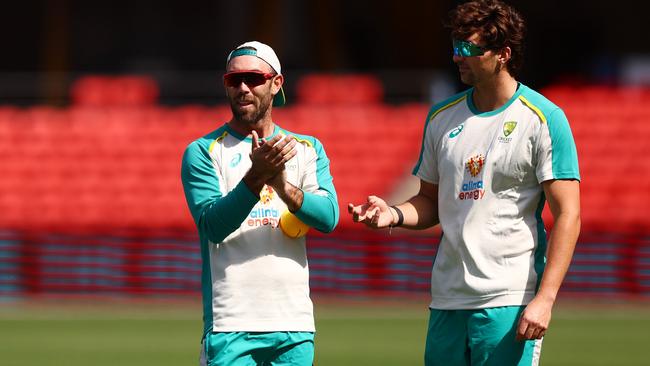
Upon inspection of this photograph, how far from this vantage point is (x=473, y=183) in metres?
4.59

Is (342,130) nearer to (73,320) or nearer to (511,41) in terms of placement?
(73,320)

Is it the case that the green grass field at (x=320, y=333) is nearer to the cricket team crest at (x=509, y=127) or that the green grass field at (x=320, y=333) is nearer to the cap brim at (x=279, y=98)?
the cap brim at (x=279, y=98)

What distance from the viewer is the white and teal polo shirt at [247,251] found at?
4730 mm

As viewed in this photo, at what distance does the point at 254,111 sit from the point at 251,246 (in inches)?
22.2

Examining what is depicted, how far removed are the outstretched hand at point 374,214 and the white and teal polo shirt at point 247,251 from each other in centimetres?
11

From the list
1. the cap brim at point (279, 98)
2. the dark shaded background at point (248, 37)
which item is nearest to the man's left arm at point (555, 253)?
the cap brim at point (279, 98)

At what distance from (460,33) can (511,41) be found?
207 mm

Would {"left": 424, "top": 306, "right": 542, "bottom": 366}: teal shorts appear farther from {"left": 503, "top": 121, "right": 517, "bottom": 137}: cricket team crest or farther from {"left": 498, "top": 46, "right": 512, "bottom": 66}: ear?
{"left": 498, "top": 46, "right": 512, "bottom": 66}: ear

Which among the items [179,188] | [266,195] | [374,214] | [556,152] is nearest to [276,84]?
[266,195]

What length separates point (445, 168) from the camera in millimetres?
4703

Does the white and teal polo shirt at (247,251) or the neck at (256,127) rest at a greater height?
the neck at (256,127)

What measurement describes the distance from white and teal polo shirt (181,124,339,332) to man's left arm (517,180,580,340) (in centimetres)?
93

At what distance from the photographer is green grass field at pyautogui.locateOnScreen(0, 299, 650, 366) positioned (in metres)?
10.2

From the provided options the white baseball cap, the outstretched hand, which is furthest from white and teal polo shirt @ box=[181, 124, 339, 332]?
the white baseball cap
